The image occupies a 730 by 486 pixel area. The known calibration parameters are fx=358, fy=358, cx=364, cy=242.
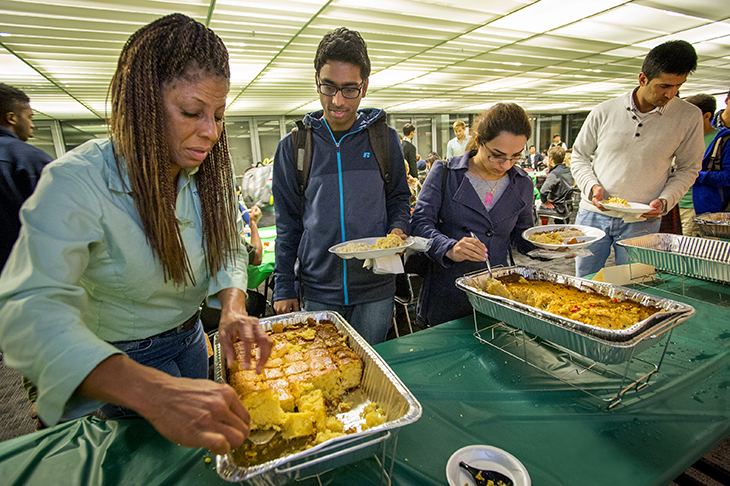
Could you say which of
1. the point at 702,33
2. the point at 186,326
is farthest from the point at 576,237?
the point at 702,33

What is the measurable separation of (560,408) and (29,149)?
303cm

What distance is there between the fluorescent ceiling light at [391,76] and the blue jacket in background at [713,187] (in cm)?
533

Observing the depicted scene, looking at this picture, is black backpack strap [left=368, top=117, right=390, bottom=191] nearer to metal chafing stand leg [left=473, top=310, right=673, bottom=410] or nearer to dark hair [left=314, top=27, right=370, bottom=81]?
dark hair [left=314, top=27, right=370, bottom=81]

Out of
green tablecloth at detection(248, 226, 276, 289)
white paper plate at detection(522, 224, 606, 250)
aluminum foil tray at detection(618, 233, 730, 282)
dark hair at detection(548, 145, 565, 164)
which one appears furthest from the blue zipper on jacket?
dark hair at detection(548, 145, 565, 164)

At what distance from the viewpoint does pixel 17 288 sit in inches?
25.2

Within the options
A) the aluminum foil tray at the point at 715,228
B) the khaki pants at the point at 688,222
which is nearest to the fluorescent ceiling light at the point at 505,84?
the khaki pants at the point at 688,222

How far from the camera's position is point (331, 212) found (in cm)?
165

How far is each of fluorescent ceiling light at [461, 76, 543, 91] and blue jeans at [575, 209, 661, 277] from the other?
7494 millimetres

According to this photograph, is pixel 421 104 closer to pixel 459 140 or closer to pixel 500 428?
pixel 459 140

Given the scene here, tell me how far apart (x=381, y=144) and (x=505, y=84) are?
30.8 feet

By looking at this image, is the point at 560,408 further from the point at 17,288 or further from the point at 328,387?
the point at 17,288

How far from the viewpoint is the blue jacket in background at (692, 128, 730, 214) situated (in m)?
3.00

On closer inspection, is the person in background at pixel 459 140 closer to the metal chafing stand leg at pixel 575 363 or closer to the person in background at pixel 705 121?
the person in background at pixel 705 121

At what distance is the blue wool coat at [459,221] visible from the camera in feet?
6.08
